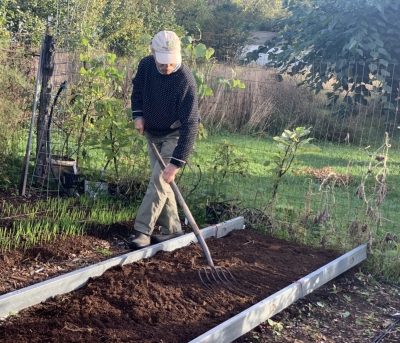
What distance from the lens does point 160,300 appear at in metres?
3.96

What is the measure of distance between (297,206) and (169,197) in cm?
198

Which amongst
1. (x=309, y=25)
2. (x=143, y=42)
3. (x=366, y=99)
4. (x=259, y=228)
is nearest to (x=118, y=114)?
(x=143, y=42)

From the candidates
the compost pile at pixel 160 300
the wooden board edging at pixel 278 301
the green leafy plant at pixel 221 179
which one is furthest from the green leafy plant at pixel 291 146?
the wooden board edging at pixel 278 301

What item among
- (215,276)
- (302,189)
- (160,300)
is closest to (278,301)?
(215,276)

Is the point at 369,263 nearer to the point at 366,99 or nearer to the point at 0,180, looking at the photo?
the point at 366,99

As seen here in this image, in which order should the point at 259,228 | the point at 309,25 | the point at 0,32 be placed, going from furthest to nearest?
1. the point at 309,25
2. the point at 0,32
3. the point at 259,228

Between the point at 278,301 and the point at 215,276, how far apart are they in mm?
639

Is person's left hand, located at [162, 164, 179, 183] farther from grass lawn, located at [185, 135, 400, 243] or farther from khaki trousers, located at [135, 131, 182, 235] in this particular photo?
grass lawn, located at [185, 135, 400, 243]

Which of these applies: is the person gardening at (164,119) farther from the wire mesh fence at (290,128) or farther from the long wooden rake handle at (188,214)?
the wire mesh fence at (290,128)

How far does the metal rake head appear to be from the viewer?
4432 mm

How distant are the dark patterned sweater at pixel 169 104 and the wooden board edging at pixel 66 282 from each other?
33.6 inches

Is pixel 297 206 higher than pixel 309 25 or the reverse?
the reverse

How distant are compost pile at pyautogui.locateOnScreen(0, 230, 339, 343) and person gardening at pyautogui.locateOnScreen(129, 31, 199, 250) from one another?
47cm

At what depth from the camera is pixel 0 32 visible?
8.73 metres
